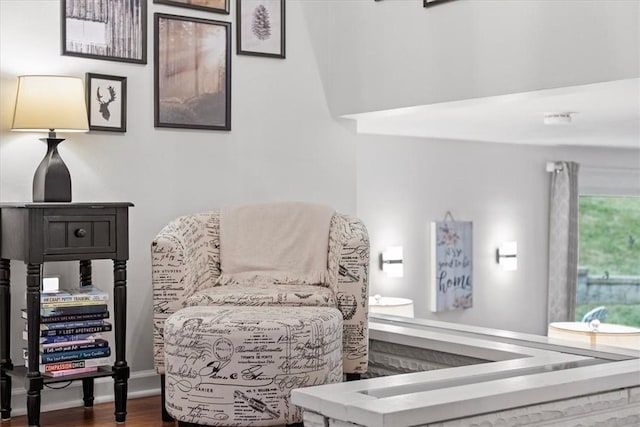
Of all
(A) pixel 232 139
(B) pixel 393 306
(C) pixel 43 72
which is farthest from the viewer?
(B) pixel 393 306

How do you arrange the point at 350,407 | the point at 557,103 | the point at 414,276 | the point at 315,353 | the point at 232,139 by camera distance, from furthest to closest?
the point at 414,276, the point at 557,103, the point at 232,139, the point at 315,353, the point at 350,407

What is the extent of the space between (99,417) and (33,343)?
1.79 ft

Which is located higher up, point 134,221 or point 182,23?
point 182,23

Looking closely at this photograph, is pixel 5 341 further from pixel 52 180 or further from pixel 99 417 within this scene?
pixel 52 180

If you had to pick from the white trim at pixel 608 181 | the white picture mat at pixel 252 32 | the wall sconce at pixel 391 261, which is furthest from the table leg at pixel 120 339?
the white trim at pixel 608 181

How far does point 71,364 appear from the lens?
12.3 ft

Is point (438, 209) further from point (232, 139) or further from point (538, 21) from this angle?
point (538, 21)

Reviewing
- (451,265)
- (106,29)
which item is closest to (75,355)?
(106,29)

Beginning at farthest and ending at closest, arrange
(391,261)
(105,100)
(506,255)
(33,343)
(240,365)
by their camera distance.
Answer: (506,255), (391,261), (105,100), (33,343), (240,365)

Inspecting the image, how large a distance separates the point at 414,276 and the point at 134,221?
381 centimetres

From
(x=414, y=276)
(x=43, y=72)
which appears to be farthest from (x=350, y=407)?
(x=414, y=276)

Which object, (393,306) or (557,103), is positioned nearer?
(557,103)

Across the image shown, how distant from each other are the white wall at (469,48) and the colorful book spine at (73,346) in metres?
2.00

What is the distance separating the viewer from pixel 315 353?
3.48 meters
